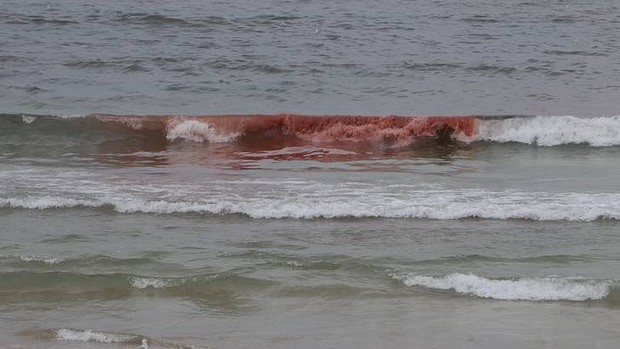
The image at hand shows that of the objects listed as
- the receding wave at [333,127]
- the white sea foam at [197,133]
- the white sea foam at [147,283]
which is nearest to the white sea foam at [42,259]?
the white sea foam at [147,283]

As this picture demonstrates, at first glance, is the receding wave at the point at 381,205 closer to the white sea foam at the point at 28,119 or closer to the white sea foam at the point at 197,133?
the white sea foam at the point at 197,133

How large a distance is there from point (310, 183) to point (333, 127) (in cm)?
393

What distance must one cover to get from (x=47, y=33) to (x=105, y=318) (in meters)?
17.8

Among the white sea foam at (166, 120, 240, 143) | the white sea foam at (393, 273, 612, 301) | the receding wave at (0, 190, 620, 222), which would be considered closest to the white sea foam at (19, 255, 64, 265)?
the receding wave at (0, 190, 620, 222)

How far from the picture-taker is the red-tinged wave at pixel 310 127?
52.0 feet

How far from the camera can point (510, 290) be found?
828 cm

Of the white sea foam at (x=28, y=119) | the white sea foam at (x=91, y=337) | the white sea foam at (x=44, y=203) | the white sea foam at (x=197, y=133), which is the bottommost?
the white sea foam at (x=91, y=337)

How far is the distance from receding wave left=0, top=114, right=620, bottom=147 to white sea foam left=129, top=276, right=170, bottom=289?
7269 millimetres

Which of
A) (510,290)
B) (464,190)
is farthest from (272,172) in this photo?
(510,290)

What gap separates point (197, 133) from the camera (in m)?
16.2

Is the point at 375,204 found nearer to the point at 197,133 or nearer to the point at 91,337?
the point at 91,337

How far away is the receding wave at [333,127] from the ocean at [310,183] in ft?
0.13

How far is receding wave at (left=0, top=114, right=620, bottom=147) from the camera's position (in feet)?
51.4

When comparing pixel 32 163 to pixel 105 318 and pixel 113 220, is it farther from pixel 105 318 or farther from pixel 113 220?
pixel 105 318
